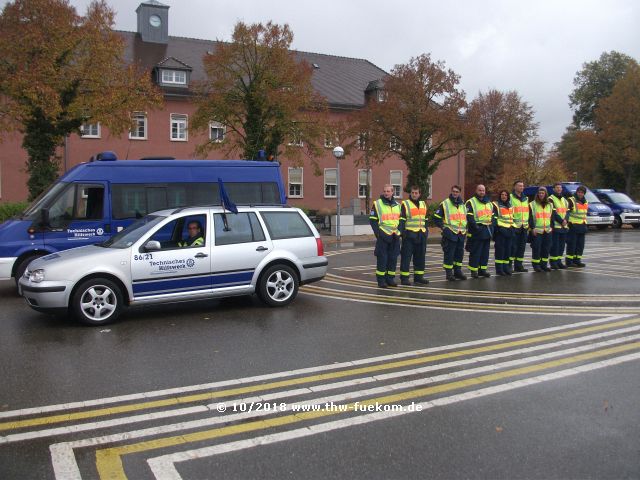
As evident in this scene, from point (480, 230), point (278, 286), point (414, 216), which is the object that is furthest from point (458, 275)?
point (278, 286)

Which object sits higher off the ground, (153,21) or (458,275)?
(153,21)

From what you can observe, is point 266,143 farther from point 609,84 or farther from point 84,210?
point 609,84

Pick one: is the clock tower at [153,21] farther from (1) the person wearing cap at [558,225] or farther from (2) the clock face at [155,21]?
(1) the person wearing cap at [558,225]

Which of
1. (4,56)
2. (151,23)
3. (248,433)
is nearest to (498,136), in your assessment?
(151,23)

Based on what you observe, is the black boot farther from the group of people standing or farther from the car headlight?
the car headlight

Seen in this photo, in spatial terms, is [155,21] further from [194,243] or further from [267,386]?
[267,386]

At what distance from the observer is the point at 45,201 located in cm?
1084

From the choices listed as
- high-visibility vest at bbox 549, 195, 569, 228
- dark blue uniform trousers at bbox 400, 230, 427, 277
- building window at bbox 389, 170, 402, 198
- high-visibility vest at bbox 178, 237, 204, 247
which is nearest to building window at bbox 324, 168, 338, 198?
building window at bbox 389, 170, 402, 198

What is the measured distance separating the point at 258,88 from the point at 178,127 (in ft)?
49.6

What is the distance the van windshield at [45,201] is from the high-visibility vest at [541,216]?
943 centimetres

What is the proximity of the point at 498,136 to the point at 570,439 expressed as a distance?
193ft

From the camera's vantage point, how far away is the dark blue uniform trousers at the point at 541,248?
13203 mm

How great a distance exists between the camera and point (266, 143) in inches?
1107

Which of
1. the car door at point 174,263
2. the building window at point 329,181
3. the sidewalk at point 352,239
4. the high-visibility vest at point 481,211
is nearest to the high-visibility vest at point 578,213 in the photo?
the high-visibility vest at point 481,211
